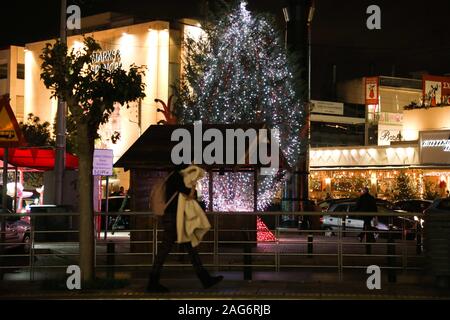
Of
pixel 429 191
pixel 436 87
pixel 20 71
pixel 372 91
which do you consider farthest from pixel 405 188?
pixel 20 71

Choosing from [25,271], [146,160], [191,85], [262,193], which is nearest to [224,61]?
[191,85]

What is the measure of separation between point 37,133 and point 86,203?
45.1 m

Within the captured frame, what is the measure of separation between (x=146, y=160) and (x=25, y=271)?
3.74 metres

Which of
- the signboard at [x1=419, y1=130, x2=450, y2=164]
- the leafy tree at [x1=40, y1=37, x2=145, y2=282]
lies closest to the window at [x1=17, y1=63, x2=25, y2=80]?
the signboard at [x1=419, y1=130, x2=450, y2=164]

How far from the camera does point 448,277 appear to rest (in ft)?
40.2

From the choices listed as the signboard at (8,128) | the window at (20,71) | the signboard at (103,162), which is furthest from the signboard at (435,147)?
the window at (20,71)

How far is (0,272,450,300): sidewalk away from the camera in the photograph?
11.4 metres

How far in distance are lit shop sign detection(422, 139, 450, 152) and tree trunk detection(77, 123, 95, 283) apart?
1174 inches

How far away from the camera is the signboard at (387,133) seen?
56.3m

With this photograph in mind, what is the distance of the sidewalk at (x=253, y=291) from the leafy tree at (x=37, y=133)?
142 ft

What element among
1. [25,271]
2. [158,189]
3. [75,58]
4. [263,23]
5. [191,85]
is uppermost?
[263,23]

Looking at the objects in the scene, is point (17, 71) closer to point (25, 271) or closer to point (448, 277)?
point (25, 271)

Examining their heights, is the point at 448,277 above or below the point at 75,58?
below

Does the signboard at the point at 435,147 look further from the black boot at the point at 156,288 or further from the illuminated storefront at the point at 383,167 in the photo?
the black boot at the point at 156,288
